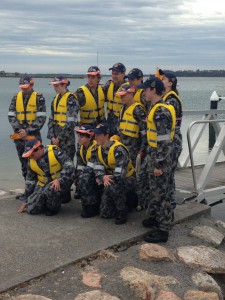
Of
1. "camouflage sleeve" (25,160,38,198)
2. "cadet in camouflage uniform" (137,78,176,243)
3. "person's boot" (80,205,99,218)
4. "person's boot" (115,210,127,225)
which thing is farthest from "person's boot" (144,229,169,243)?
"camouflage sleeve" (25,160,38,198)

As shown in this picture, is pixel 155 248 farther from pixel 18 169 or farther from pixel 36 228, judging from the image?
pixel 18 169

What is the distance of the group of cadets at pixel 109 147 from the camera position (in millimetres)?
4422

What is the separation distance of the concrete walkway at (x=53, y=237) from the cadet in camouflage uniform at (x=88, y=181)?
0.13 m

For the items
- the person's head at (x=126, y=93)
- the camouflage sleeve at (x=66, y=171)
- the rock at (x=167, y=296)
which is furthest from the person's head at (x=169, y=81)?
the rock at (x=167, y=296)

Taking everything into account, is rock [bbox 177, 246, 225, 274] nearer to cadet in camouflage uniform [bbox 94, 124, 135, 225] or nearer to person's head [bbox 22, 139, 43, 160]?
cadet in camouflage uniform [bbox 94, 124, 135, 225]

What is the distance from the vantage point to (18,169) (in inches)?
514

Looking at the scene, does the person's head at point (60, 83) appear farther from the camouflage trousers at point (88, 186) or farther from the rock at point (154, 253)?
the rock at point (154, 253)

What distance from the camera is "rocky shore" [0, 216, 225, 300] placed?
3.56m

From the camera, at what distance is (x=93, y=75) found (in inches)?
224

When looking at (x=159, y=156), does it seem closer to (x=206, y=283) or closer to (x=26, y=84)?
(x=206, y=283)

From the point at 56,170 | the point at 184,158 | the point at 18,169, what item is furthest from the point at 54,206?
the point at 18,169

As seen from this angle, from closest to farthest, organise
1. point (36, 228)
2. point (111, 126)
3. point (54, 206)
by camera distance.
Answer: point (36, 228), point (54, 206), point (111, 126)

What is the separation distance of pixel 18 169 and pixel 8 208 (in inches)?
305

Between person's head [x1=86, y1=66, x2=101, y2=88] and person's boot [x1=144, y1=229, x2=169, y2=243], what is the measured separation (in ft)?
7.10
